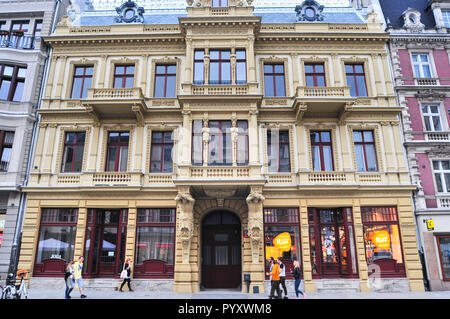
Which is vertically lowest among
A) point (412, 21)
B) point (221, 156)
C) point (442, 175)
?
point (442, 175)

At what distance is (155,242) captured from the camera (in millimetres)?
17453

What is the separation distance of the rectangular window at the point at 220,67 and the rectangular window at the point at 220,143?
112 inches

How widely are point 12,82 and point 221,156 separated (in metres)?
14.6

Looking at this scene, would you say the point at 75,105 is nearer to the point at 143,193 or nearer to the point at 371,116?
the point at 143,193

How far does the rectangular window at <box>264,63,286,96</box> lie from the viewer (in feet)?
65.0

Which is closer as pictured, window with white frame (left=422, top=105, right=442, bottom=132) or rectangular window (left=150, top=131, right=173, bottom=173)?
rectangular window (left=150, top=131, right=173, bottom=173)

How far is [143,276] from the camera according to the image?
16.9 m

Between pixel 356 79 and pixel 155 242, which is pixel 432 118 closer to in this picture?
pixel 356 79

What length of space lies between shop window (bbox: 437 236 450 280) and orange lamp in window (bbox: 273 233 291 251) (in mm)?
8457

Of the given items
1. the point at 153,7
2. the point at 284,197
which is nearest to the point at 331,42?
the point at 284,197

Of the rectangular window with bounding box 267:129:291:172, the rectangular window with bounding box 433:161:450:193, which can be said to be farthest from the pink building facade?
the rectangular window with bounding box 267:129:291:172

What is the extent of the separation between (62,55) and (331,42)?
58.8 ft

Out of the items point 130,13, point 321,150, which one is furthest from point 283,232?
point 130,13

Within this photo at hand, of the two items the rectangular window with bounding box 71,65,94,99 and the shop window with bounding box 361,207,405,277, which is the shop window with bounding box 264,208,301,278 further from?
the rectangular window with bounding box 71,65,94,99
